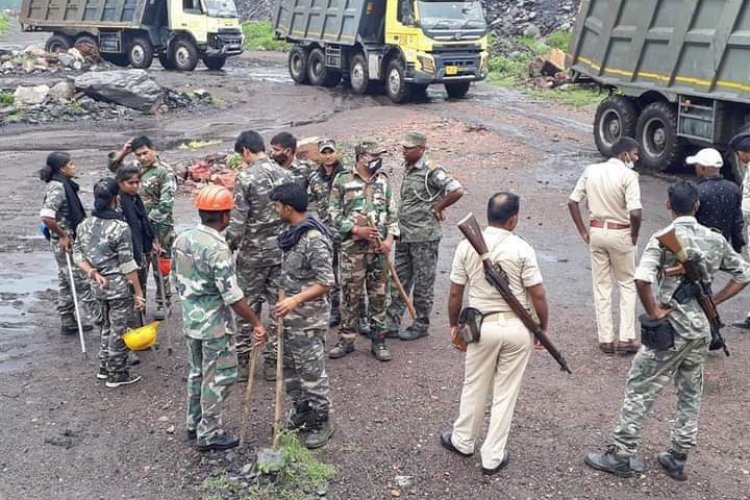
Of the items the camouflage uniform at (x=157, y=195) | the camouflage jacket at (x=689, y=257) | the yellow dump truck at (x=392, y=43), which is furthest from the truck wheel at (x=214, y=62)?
the camouflage jacket at (x=689, y=257)

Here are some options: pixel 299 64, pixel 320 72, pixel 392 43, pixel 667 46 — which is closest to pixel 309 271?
pixel 667 46

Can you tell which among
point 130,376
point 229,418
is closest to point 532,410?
point 229,418

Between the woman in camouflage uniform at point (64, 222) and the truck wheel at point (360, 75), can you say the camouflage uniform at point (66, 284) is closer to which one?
the woman in camouflage uniform at point (64, 222)

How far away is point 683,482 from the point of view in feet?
14.6

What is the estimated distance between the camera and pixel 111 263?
5.64 meters

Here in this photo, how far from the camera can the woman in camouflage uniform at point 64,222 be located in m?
6.41

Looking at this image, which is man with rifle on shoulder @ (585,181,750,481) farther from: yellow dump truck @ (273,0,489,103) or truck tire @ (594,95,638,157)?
yellow dump truck @ (273,0,489,103)

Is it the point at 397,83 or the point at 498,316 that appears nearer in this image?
the point at 498,316

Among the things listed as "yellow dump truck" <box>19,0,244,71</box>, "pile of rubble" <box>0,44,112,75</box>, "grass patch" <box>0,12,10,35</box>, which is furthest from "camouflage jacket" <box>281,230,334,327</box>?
"grass patch" <box>0,12,10,35</box>

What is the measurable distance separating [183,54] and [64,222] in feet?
68.6

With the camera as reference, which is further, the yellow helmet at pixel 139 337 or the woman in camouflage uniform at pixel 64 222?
the woman in camouflage uniform at pixel 64 222

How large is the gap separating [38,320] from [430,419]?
152 inches

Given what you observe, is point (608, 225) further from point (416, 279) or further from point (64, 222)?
point (64, 222)

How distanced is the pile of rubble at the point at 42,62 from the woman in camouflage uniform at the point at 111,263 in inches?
792
